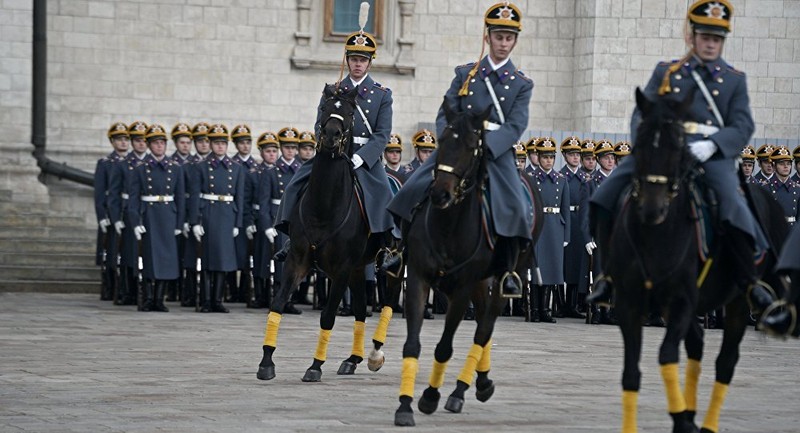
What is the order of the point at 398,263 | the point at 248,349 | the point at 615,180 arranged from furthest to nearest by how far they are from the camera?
the point at 248,349
the point at 398,263
the point at 615,180

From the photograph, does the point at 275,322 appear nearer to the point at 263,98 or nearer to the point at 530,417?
the point at 530,417

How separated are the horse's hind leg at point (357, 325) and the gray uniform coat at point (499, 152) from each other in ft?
7.13

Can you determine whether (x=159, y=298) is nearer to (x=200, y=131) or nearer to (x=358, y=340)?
(x=200, y=131)

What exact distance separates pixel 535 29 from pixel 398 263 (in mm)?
15818

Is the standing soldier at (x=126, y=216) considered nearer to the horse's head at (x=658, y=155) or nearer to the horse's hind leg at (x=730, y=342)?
the horse's hind leg at (x=730, y=342)

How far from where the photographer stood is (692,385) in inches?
374

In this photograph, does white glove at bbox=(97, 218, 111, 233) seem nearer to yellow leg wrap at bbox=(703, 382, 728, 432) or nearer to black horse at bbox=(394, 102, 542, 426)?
black horse at bbox=(394, 102, 542, 426)

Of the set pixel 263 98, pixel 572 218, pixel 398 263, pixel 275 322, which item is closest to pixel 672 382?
pixel 398 263

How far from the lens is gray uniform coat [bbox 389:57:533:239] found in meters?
10.6

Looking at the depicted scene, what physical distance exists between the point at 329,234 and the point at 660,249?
429 cm

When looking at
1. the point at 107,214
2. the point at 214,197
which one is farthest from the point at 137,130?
the point at 214,197

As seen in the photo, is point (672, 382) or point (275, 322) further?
point (275, 322)

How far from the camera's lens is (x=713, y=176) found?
9117mm

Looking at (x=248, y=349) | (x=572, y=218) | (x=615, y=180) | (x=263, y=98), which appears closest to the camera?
(x=615, y=180)
